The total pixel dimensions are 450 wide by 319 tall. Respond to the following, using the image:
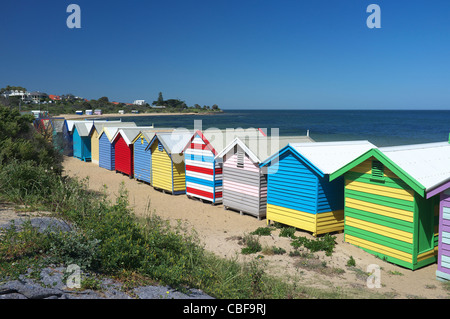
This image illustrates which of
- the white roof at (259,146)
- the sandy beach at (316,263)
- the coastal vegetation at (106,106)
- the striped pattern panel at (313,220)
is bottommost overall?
the sandy beach at (316,263)

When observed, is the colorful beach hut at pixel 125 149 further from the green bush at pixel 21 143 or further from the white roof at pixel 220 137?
the green bush at pixel 21 143

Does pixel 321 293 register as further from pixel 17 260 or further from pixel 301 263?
pixel 17 260

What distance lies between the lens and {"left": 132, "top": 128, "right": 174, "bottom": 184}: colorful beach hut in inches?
805

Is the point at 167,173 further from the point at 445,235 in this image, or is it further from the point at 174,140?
the point at 445,235

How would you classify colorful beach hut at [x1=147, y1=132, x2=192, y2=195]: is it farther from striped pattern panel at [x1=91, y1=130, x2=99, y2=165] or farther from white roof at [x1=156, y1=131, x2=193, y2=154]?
striped pattern panel at [x1=91, y1=130, x2=99, y2=165]

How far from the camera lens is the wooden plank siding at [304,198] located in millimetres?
11750

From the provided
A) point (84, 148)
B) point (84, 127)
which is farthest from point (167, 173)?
point (84, 127)

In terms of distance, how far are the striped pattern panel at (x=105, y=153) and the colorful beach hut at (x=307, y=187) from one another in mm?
15512

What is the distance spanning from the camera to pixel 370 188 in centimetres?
1027

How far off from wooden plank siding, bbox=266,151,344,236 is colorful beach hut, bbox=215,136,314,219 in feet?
3.10

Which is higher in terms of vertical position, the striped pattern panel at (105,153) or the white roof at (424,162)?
the white roof at (424,162)

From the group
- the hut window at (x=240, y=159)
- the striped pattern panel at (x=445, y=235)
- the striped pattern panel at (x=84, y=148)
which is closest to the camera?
the striped pattern panel at (x=445, y=235)

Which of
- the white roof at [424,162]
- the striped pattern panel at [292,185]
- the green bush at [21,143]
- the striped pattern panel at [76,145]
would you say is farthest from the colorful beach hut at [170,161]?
the striped pattern panel at [76,145]

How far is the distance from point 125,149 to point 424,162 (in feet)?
57.0
